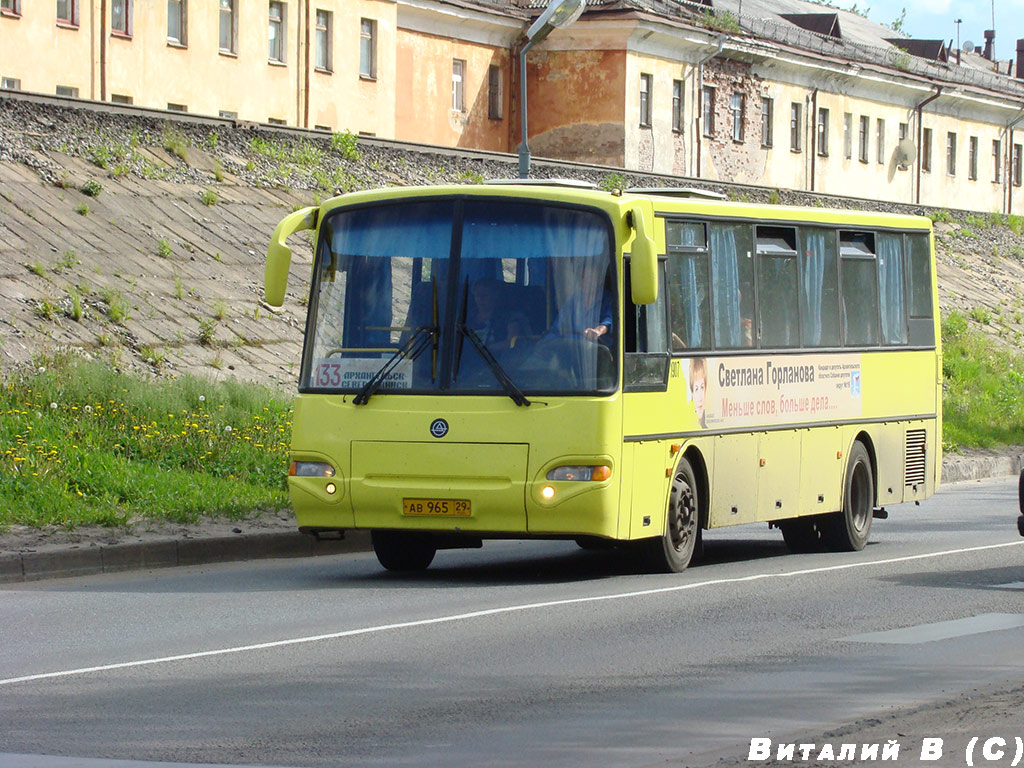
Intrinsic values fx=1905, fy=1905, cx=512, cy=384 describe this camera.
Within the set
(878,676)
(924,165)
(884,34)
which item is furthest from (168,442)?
(884,34)

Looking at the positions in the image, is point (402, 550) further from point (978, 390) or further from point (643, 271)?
point (978, 390)

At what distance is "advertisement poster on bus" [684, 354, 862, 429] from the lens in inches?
603

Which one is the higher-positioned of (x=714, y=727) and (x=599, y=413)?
(x=599, y=413)

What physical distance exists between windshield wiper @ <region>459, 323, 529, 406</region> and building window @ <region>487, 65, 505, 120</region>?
5263cm

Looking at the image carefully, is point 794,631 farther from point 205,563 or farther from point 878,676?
point 205,563

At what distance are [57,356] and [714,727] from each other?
1448 centimetres

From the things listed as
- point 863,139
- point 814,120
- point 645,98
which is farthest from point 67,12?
point 863,139

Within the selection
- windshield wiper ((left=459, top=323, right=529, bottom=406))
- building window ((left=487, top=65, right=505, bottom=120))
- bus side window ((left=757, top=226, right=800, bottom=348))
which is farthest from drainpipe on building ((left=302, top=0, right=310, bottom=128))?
windshield wiper ((left=459, top=323, right=529, bottom=406))

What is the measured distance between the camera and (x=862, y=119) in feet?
259

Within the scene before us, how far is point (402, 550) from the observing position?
598 inches

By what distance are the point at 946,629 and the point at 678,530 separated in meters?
3.72

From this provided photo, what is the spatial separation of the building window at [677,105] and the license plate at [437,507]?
55.6 metres

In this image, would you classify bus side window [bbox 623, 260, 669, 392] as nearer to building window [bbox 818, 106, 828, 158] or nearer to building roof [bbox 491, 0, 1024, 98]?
building roof [bbox 491, 0, 1024, 98]

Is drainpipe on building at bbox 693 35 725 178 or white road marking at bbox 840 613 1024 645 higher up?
drainpipe on building at bbox 693 35 725 178
